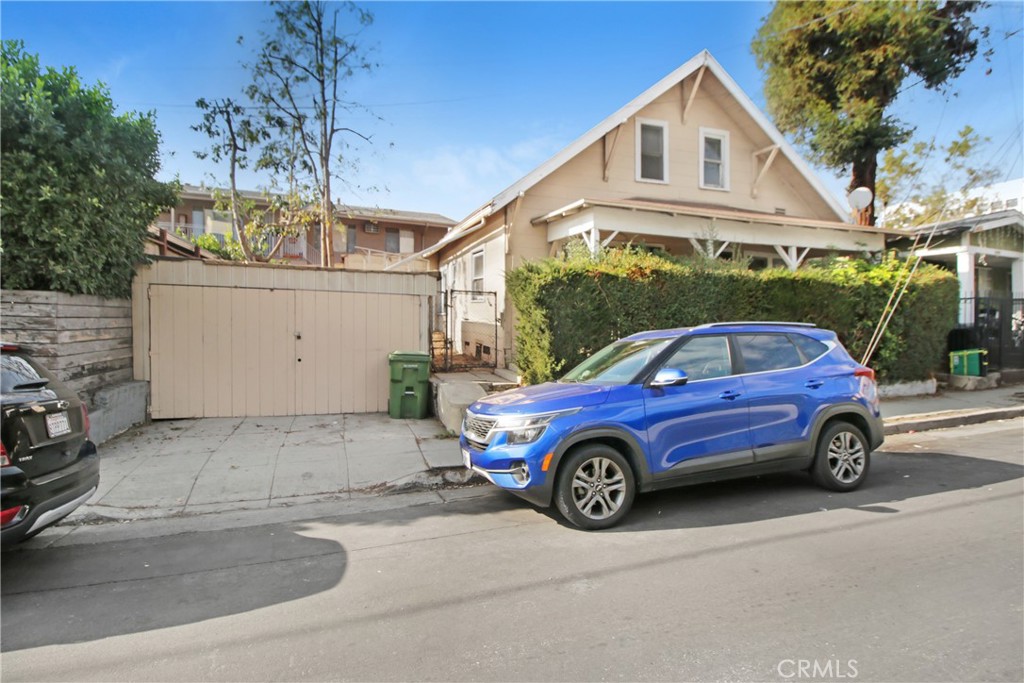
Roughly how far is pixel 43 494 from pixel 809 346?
21.8 ft

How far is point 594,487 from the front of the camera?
4.70 meters

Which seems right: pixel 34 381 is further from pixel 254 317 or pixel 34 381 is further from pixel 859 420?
pixel 859 420

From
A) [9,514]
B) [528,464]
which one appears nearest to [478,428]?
[528,464]

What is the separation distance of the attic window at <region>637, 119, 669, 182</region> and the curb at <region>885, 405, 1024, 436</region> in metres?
7.54

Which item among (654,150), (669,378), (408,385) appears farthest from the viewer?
(654,150)

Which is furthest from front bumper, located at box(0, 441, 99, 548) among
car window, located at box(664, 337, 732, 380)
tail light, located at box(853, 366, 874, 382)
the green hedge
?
tail light, located at box(853, 366, 874, 382)

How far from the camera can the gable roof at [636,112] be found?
39.0 ft

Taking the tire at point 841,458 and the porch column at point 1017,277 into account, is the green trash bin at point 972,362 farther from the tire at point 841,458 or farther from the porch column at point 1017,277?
the tire at point 841,458

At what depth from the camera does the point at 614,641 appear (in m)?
2.97

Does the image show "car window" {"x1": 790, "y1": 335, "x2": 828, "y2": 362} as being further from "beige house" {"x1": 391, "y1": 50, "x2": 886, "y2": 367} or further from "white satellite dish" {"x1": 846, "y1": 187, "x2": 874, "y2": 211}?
"white satellite dish" {"x1": 846, "y1": 187, "x2": 874, "y2": 211}

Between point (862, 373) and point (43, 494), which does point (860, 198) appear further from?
point (43, 494)

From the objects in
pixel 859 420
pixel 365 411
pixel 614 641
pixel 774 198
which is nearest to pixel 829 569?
pixel 614 641

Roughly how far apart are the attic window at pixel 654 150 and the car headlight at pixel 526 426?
10461 mm

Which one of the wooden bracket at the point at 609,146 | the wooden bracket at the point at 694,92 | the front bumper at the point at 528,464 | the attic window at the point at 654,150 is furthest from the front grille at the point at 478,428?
the wooden bracket at the point at 694,92
